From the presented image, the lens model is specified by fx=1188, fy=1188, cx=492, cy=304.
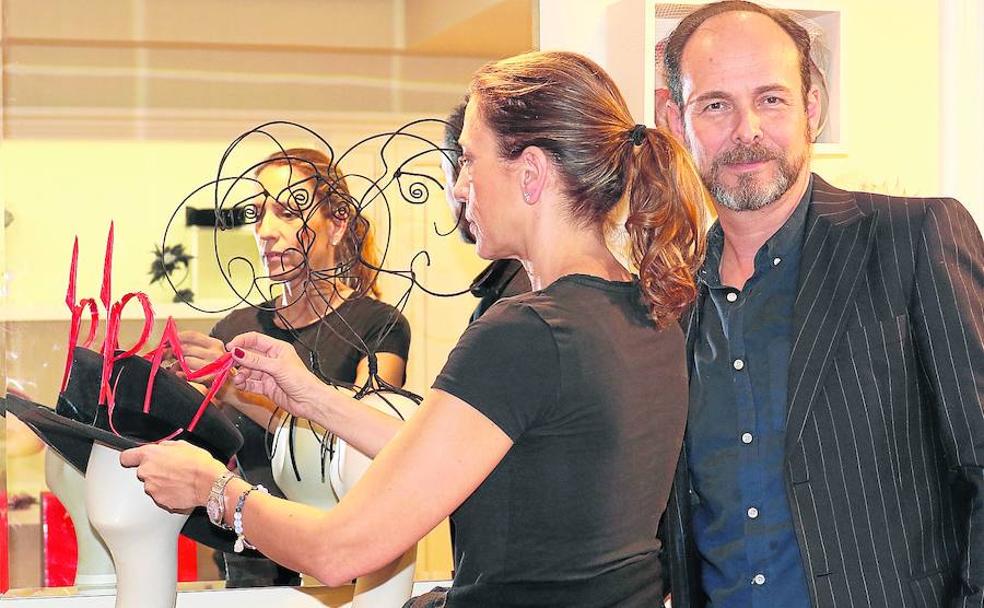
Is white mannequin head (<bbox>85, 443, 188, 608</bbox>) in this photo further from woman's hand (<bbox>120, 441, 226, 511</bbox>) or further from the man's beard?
the man's beard

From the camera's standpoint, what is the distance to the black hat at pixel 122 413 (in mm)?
1579

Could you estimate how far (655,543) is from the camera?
1356 mm

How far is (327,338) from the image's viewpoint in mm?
1916

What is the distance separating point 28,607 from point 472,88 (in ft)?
3.65

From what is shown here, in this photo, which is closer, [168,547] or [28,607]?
[168,547]

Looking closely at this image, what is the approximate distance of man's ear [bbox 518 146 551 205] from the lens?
1.31m

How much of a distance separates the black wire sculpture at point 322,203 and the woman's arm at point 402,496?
59cm

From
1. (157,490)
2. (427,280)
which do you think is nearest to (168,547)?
(157,490)

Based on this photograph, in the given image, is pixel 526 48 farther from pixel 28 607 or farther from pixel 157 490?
pixel 28 607

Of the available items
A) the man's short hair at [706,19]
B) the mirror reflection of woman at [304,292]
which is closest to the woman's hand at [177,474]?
the mirror reflection of woman at [304,292]

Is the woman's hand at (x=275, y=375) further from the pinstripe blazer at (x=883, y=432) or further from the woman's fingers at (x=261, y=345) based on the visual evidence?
the pinstripe blazer at (x=883, y=432)

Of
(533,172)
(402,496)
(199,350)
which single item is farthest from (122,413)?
(533,172)

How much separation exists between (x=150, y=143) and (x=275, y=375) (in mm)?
475

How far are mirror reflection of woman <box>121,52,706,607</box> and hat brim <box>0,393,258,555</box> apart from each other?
0.18 metres
